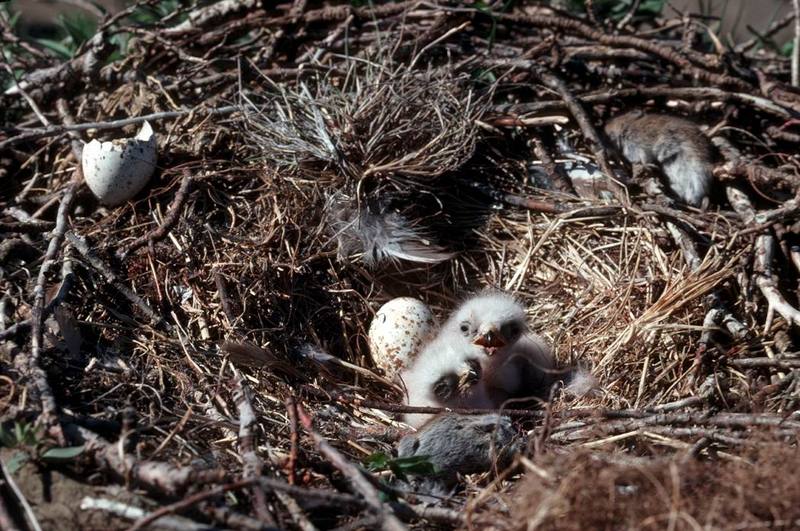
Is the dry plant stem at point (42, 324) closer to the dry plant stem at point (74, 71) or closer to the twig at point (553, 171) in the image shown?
the dry plant stem at point (74, 71)

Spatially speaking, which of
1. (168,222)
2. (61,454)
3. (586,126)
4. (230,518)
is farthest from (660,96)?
(61,454)

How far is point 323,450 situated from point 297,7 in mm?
2225

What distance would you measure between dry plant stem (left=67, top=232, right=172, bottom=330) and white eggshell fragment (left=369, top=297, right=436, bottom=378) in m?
0.65

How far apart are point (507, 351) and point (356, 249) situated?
62 cm

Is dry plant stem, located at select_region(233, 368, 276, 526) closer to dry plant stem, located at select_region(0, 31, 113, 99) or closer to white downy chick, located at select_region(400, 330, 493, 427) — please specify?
white downy chick, located at select_region(400, 330, 493, 427)

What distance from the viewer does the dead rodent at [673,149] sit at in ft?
10.2

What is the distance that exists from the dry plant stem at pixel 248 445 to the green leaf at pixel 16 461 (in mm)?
463

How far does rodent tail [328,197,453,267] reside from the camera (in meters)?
3.02

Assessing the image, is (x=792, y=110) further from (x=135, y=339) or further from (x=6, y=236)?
(x=6, y=236)

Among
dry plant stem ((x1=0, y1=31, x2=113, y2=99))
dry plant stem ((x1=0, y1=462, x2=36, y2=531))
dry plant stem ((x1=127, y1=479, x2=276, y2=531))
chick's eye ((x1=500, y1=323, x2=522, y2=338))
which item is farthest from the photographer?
dry plant stem ((x1=0, y1=31, x2=113, y2=99))

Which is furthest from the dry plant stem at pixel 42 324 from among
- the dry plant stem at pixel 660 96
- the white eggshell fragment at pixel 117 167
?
the dry plant stem at pixel 660 96

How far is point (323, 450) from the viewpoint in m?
1.93

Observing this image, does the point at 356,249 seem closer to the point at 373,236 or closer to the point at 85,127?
the point at 373,236

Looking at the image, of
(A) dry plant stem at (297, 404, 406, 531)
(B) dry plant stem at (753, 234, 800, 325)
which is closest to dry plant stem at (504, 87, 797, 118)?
(B) dry plant stem at (753, 234, 800, 325)
